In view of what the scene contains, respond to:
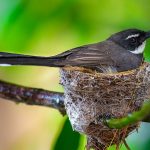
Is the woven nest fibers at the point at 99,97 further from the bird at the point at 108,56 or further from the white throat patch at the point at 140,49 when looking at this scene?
the white throat patch at the point at 140,49

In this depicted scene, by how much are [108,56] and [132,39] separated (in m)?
0.31

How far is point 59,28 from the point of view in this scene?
2.31 metres

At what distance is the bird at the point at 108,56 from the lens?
2449 mm

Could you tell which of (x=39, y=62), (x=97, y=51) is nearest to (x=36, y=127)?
(x=97, y=51)

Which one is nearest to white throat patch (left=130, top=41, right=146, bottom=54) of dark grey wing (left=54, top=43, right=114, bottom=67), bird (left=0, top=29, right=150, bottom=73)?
bird (left=0, top=29, right=150, bottom=73)

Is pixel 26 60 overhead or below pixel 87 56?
overhead

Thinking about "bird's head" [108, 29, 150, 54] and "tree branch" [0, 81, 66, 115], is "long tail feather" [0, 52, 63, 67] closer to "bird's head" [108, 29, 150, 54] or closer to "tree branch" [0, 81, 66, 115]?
"tree branch" [0, 81, 66, 115]

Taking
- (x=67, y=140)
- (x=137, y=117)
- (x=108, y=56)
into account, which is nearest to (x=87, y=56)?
(x=108, y=56)

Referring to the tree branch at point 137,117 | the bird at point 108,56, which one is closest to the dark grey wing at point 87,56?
the bird at point 108,56

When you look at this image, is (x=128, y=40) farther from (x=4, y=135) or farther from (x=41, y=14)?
(x=4, y=135)

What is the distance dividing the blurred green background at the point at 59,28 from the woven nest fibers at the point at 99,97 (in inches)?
5.5

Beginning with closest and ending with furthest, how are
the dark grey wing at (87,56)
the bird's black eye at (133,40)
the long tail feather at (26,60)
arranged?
1. the long tail feather at (26,60)
2. the dark grey wing at (87,56)
3. the bird's black eye at (133,40)

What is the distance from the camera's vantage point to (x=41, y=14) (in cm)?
233

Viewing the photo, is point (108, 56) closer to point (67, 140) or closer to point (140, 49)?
point (140, 49)
